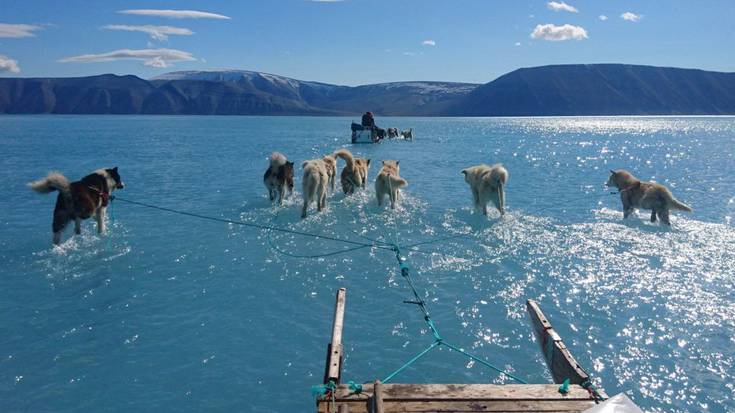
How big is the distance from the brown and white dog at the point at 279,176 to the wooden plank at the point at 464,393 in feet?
38.9

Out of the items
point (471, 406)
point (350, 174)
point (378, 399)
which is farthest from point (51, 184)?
point (471, 406)

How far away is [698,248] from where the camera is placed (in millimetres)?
11359

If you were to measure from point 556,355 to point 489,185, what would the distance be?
29.6 ft

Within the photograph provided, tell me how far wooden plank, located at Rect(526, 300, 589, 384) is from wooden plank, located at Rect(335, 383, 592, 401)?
207 millimetres

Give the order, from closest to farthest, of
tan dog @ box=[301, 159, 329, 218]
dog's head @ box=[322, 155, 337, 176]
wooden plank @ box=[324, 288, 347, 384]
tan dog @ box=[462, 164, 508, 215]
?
wooden plank @ box=[324, 288, 347, 384], tan dog @ box=[462, 164, 508, 215], tan dog @ box=[301, 159, 329, 218], dog's head @ box=[322, 155, 337, 176]

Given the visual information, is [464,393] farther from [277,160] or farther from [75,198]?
[277,160]

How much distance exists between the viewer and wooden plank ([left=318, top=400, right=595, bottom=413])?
4387 millimetres

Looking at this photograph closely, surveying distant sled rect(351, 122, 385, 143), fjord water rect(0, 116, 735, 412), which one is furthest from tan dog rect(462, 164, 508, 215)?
distant sled rect(351, 122, 385, 143)

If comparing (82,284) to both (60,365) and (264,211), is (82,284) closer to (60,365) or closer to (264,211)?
(60,365)

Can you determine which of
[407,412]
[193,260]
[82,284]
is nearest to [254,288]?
[193,260]

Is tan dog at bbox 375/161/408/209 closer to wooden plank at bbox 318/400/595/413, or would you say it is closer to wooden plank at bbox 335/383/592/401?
wooden plank at bbox 335/383/592/401

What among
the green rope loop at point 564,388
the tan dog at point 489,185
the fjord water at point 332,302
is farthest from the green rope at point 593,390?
the tan dog at point 489,185

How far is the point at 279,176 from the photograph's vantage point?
16.0 m

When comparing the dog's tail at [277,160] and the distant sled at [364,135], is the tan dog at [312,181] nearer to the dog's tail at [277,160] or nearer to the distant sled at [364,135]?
the dog's tail at [277,160]
